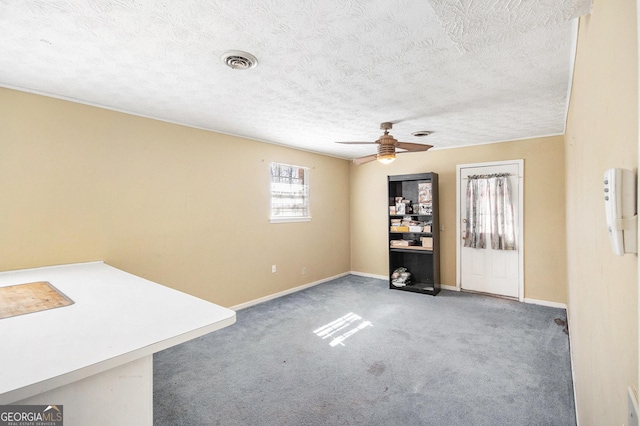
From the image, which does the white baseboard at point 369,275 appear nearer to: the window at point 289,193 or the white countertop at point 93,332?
the window at point 289,193

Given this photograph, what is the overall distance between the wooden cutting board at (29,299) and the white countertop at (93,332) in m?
0.07

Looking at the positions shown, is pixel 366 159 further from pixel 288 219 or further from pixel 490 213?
pixel 490 213

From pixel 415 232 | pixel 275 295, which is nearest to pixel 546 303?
pixel 415 232

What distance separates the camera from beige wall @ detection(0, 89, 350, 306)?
256cm

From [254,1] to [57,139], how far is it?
2383 millimetres

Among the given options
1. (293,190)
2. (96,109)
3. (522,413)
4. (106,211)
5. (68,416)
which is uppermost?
(96,109)

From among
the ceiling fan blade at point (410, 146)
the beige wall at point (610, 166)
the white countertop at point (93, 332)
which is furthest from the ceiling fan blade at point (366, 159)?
the white countertop at point (93, 332)

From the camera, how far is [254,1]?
1.47m

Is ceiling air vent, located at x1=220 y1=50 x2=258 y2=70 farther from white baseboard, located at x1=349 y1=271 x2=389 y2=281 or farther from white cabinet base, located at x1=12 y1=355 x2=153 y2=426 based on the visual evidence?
white baseboard, located at x1=349 y1=271 x2=389 y2=281

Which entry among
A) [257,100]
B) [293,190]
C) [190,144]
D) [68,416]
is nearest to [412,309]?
[293,190]

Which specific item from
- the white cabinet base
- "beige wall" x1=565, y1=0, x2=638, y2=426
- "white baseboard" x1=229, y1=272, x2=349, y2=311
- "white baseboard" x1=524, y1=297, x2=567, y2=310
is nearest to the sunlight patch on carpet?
"white baseboard" x1=229, y1=272, x2=349, y2=311

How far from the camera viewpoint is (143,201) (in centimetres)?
324

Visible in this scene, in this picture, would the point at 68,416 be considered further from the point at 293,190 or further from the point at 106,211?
the point at 293,190

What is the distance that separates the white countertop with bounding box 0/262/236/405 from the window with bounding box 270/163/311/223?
2.91 metres
